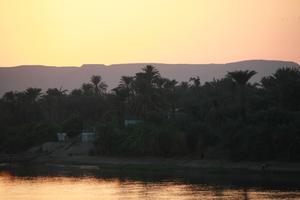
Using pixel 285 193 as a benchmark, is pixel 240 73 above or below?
above

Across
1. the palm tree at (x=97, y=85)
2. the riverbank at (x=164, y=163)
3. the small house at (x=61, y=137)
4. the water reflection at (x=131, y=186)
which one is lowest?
the water reflection at (x=131, y=186)

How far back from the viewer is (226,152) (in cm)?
8462

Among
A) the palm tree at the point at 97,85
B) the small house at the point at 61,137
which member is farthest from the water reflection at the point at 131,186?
the palm tree at the point at 97,85

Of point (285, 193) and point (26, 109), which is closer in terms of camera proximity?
point (285, 193)

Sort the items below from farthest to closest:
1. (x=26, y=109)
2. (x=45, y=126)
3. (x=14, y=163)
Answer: (x=26, y=109) → (x=45, y=126) → (x=14, y=163)

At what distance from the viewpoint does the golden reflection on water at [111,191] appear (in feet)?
196

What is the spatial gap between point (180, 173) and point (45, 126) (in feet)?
142


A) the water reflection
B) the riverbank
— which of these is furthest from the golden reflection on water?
the riverbank

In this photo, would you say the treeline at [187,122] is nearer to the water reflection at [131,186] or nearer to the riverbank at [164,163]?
the riverbank at [164,163]

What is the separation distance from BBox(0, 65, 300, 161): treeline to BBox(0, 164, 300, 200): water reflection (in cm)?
587

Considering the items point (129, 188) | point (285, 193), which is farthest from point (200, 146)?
point (285, 193)

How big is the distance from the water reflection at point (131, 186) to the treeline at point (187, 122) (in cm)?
587

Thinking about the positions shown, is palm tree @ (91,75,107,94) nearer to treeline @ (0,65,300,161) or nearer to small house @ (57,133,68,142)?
treeline @ (0,65,300,161)

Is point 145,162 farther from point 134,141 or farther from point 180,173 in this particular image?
point 180,173
